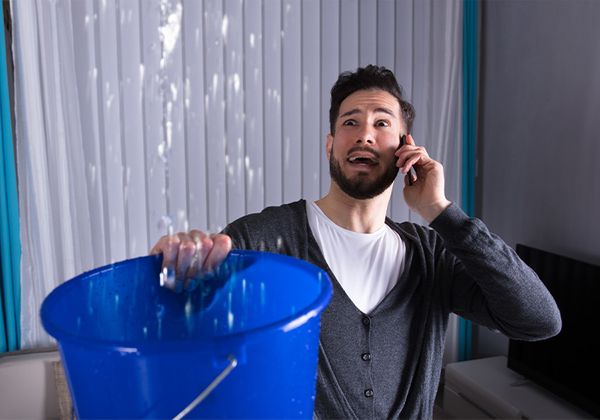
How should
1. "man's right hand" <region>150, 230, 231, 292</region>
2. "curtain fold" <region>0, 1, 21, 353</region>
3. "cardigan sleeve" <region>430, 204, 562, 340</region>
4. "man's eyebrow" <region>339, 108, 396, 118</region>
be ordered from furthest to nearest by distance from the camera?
"curtain fold" <region>0, 1, 21, 353</region>
"man's eyebrow" <region>339, 108, 396, 118</region>
"cardigan sleeve" <region>430, 204, 562, 340</region>
"man's right hand" <region>150, 230, 231, 292</region>

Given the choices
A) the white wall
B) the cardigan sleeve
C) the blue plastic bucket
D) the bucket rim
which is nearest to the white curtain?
the white wall

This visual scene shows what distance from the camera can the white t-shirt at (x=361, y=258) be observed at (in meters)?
1.29

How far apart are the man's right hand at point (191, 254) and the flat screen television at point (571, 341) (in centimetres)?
192

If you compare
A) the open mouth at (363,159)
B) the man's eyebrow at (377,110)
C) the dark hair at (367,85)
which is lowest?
the open mouth at (363,159)

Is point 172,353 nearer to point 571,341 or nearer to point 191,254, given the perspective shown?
point 191,254

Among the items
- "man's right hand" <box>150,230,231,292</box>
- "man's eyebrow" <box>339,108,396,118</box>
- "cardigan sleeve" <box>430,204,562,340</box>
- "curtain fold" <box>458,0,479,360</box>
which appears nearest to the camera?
"man's right hand" <box>150,230,231,292</box>

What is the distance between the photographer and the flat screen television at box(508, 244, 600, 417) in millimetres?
2229

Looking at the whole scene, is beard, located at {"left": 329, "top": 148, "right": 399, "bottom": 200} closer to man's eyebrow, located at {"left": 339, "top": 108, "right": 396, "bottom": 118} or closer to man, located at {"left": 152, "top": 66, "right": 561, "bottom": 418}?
man, located at {"left": 152, "top": 66, "right": 561, "bottom": 418}

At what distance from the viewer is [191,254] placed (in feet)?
2.49

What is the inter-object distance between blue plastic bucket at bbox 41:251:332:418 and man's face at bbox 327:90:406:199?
0.59 metres

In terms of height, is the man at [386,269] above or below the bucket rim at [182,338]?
below

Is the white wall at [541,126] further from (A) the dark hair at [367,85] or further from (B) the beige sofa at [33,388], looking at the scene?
(B) the beige sofa at [33,388]

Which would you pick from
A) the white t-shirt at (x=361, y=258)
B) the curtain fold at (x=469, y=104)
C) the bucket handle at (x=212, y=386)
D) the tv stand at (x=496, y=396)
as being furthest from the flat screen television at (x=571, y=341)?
the bucket handle at (x=212, y=386)

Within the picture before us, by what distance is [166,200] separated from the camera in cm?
252
